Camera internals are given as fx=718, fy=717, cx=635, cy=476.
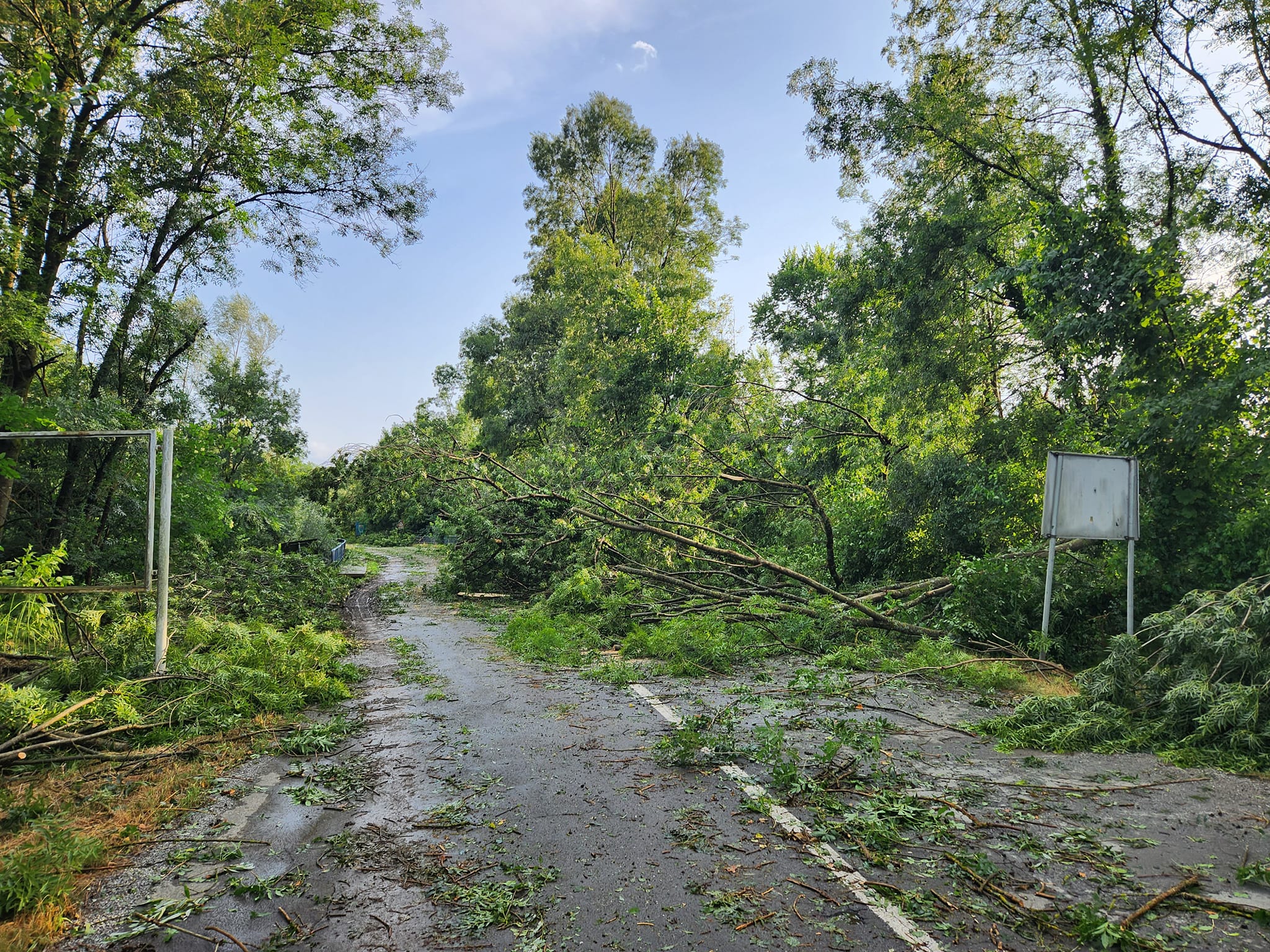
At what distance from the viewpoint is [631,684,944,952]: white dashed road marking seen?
3.00 m

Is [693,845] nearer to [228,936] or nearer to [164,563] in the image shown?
[228,936]

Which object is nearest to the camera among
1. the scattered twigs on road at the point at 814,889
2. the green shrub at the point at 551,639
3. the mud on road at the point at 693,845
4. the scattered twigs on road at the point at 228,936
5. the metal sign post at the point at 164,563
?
the scattered twigs on road at the point at 228,936

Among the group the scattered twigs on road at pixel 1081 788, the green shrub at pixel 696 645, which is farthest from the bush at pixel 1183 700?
the green shrub at pixel 696 645

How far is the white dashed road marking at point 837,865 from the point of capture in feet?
9.83

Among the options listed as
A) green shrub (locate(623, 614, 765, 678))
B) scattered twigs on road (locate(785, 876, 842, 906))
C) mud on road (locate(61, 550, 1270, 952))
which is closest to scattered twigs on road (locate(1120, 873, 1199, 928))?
mud on road (locate(61, 550, 1270, 952))

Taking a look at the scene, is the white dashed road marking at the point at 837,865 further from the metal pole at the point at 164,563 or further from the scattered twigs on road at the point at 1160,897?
the metal pole at the point at 164,563

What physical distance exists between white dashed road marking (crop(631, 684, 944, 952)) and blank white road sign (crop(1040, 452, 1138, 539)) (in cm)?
554

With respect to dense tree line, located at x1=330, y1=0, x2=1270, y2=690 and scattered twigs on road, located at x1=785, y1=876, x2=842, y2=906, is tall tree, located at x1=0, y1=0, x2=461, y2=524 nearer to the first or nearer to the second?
dense tree line, located at x1=330, y1=0, x2=1270, y2=690

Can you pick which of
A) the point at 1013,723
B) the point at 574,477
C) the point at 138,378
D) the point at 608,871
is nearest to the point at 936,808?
the point at 608,871

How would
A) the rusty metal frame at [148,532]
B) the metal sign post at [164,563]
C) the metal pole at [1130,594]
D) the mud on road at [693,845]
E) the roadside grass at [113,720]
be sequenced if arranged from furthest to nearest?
the metal pole at [1130,594], the metal sign post at [164,563], the rusty metal frame at [148,532], the roadside grass at [113,720], the mud on road at [693,845]

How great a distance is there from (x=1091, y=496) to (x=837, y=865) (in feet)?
21.8

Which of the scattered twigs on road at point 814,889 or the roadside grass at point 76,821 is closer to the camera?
the roadside grass at point 76,821

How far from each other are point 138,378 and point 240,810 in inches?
504

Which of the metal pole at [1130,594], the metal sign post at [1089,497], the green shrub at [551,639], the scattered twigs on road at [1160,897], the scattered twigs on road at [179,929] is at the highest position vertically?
the metal sign post at [1089,497]
